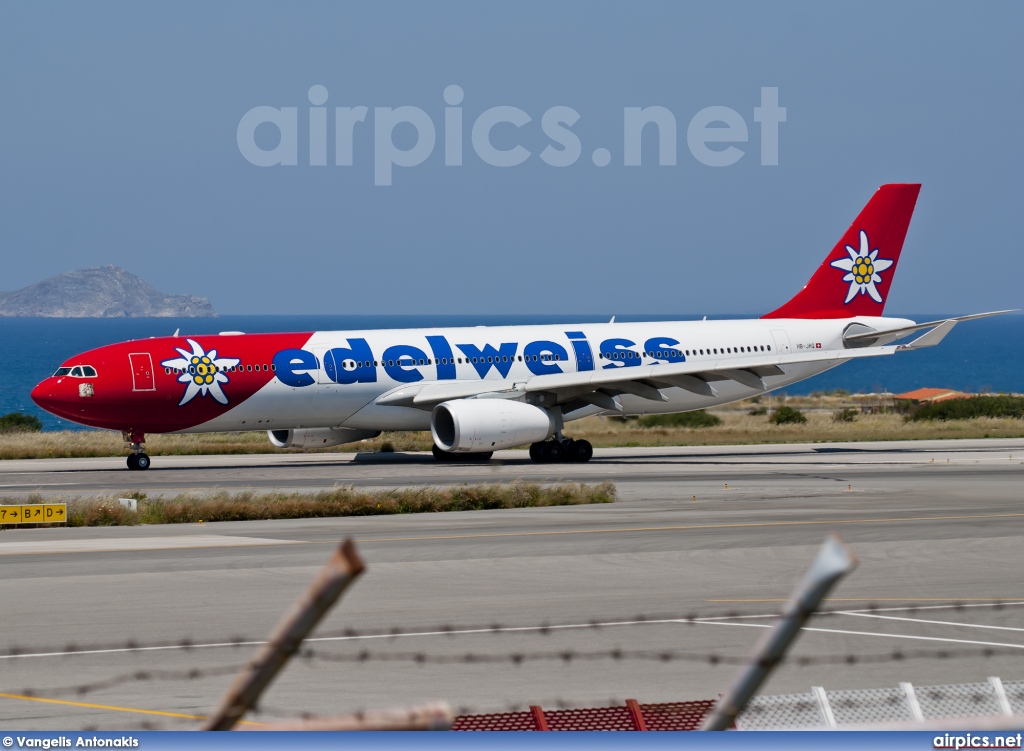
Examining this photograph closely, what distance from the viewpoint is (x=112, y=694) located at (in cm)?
1159

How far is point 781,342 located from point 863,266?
194 inches

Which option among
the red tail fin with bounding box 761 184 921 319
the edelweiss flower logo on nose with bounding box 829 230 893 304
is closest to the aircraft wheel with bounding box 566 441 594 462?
the red tail fin with bounding box 761 184 921 319

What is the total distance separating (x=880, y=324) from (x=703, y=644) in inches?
1416

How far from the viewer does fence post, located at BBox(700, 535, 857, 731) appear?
3.56 meters

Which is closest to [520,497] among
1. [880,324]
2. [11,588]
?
[11,588]

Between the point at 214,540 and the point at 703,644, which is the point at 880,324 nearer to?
the point at 214,540

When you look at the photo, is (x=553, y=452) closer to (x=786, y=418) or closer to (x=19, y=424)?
(x=786, y=418)

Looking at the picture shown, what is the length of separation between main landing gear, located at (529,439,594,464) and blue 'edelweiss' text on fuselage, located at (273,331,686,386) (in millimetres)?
2199

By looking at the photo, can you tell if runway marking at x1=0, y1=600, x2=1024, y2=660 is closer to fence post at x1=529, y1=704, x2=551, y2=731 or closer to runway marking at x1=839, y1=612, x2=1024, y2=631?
runway marking at x1=839, y1=612, x2=1024, y2=631

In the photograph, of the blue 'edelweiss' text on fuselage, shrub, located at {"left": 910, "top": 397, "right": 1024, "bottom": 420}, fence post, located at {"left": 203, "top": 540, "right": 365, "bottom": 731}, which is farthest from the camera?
shrub, located at {"left": 910, "top": 397, "right": 1024, "bottom": 420}

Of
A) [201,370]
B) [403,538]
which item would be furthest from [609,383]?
[403,538]

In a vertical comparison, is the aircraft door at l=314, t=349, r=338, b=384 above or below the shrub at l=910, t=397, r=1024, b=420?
above

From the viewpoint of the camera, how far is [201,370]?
38875mm

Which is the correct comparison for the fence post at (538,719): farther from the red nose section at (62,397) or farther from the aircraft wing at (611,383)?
the aircraft wing at (611,383)
